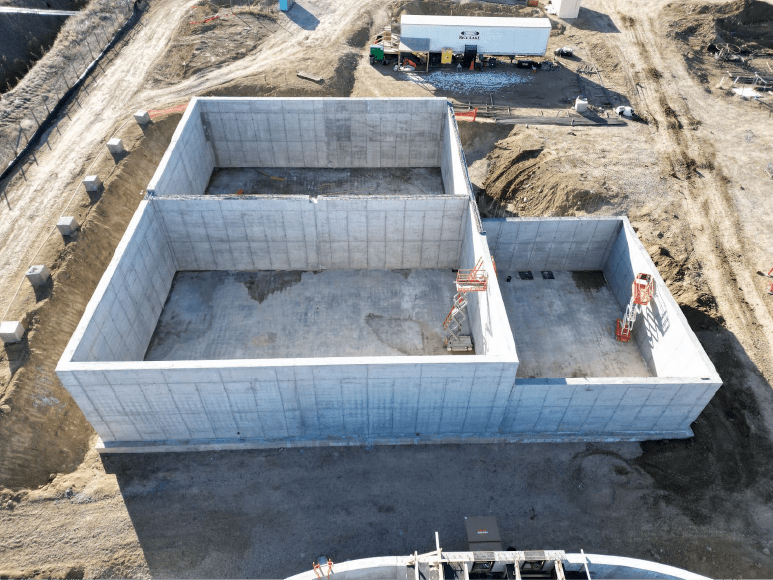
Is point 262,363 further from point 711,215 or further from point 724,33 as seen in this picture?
point 724,33

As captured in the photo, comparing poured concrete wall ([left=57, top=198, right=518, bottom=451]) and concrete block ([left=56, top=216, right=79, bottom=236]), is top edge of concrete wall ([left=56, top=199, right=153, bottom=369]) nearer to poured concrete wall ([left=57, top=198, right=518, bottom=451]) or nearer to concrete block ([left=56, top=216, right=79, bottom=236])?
poured concrete wall ([left=57, top=198, right=518, bottom=451])

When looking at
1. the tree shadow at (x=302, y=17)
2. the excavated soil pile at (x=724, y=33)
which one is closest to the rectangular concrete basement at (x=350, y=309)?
the tree shadow at (x=302, y=17)

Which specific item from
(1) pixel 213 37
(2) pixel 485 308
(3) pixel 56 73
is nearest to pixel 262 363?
(2) pixel 485 308

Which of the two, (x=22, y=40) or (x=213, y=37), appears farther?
(x=213, y=37)

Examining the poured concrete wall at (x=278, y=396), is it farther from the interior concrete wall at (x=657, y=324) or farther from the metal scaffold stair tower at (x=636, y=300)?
the interior concrete wall at (x=657, y=324)

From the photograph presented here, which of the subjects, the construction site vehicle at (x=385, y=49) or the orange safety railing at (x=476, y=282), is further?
the construction site vehicle at (x=385, y=49)

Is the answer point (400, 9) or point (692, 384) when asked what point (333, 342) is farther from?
point (400, 9)
